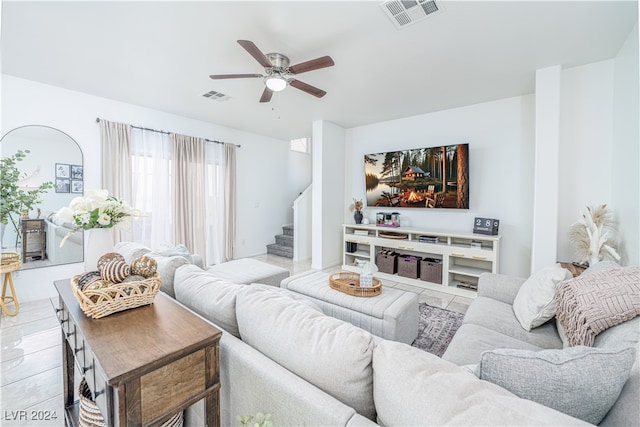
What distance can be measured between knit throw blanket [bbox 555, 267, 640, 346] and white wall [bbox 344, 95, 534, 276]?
2523 mm

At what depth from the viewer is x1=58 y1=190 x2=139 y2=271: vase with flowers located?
120 cm

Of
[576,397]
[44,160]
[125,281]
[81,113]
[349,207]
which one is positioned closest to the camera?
[576,397]

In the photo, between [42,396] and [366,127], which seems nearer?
[42,396]

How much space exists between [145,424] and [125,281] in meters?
0.63

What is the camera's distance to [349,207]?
5066 millimetres

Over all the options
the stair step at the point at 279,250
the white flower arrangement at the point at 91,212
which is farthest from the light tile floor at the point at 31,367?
the stair step at the point at 279,250

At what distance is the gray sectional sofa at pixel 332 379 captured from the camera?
61 cm

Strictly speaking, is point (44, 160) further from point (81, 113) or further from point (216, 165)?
point (216, 165)

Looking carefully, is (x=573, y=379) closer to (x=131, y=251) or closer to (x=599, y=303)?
(x=599, y=303)

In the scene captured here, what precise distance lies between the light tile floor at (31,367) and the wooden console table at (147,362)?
64 cm

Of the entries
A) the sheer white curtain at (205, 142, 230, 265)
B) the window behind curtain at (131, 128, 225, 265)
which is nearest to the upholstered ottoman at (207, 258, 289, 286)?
the window behind curtain at (131, 128, 225, 265)

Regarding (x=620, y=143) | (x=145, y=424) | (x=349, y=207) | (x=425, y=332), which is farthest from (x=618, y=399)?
(x=349, y=207)

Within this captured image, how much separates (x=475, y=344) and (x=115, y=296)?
1.80 meters

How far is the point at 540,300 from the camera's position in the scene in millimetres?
1614
